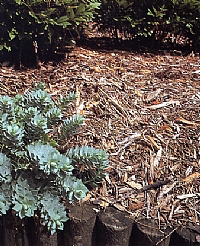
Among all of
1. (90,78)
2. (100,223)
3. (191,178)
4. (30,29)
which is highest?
(30,29)

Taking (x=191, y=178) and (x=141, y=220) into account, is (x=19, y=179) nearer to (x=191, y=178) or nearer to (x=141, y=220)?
(x=141, y=220)

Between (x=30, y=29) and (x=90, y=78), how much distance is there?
773 millimetres

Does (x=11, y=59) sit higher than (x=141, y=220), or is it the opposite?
(x=11, y=59)

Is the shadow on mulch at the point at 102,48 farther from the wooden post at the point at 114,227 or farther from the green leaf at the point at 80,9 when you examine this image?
the wooden post at the point at 114,227

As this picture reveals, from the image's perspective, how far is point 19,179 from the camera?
228 cm

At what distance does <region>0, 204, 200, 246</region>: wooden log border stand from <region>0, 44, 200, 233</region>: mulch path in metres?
0.07

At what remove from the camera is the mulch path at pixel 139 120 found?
8.42ft

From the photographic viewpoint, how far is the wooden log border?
7.80 feet

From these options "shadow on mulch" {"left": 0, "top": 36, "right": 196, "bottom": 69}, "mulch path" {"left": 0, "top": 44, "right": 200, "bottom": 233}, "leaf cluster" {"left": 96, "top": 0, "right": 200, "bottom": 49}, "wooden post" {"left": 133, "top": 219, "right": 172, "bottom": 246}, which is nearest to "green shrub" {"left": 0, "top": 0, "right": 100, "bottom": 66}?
"shadow on mulch" {"left": 0, "top": 36, "right": 196, "bottom": 69}

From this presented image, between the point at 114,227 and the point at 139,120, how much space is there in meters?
1.04

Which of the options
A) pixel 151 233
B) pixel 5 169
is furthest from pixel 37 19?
pixel 151 233

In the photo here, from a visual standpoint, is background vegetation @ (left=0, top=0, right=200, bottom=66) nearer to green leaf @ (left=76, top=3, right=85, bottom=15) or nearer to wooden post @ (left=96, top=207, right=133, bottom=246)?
green leaf @ (left=76, top=3, right=85, bottom=15)

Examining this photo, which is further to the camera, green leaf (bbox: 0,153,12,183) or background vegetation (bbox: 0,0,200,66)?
background vegetation (bbox: 0,0,200,66)

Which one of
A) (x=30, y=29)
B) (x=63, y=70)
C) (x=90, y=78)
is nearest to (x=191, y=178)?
(x=90, y=78)
